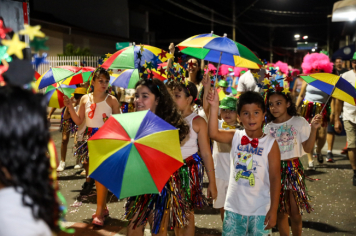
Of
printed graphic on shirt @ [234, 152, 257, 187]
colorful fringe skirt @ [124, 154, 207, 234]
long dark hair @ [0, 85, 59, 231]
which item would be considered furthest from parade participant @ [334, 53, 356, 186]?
long dark hair @ [0, 85, 59, 231]

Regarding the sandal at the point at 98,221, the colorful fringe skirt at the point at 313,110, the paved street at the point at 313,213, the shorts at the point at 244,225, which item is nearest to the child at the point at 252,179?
the shorts at the point at 244,225

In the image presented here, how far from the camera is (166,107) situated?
338cm

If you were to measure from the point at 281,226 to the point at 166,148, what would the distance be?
2.00 meters

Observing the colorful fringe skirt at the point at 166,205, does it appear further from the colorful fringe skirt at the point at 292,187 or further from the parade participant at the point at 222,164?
the colorful fringe skirt at the point at 292,187

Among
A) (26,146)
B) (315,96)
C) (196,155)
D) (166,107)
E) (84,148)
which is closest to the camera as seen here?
(26,146)

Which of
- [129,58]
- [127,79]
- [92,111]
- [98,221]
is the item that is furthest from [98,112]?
[98,221]

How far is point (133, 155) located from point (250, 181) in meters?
1.23

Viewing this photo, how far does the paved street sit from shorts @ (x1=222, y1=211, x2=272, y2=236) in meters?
1.28

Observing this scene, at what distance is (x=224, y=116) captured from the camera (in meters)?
4.54

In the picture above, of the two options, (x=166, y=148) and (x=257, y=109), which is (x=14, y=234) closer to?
(x=166, y=148)

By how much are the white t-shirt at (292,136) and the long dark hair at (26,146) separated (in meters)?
3.09

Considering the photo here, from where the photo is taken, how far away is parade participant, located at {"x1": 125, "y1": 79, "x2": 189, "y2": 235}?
3215 mm

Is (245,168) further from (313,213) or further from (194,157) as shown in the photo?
(313,213)

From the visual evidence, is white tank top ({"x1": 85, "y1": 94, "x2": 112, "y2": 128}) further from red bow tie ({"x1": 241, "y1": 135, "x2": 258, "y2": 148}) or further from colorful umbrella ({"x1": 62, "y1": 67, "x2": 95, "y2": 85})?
red bow tie ({"x1": 241, "y1": 135, "x2": 258, "y2": 148})
